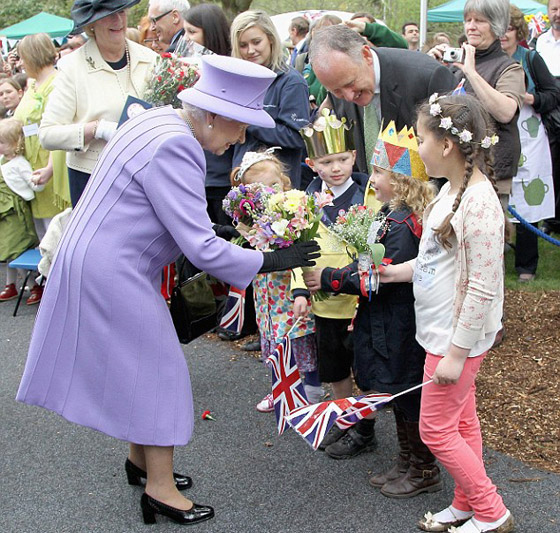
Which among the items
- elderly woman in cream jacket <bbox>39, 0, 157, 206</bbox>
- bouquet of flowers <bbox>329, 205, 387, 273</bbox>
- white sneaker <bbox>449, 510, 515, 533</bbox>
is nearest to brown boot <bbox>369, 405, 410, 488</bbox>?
white sneaker <bbox>449, 510, 515, 533</bbox>

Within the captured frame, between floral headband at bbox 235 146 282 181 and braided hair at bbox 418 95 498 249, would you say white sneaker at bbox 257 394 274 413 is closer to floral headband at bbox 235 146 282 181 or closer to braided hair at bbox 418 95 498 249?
floral headband at bbox 235 146 282 181

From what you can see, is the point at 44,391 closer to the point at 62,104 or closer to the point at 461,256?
the point at 461,256

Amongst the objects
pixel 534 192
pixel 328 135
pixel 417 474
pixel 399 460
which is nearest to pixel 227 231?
pixel 328 135

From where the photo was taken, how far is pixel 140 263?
310cm

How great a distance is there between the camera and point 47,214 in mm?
7324

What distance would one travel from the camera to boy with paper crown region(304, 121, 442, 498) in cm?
335

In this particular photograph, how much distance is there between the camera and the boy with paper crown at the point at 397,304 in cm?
335

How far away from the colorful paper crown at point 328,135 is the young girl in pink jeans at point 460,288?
2.54 ft

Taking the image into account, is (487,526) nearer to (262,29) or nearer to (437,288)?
(437,288)

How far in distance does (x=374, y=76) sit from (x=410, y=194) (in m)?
0.85

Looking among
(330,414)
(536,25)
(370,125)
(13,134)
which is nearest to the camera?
(330,414)

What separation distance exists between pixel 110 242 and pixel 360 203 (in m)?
1.34

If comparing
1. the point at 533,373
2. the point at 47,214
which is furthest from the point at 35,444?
the point at 47,214

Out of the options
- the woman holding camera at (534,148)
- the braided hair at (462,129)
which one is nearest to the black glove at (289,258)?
the braided hair at (462,129)
